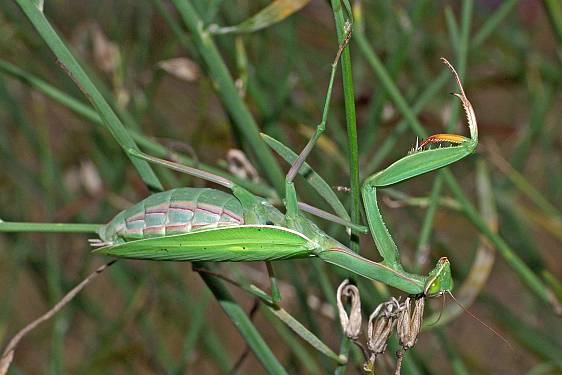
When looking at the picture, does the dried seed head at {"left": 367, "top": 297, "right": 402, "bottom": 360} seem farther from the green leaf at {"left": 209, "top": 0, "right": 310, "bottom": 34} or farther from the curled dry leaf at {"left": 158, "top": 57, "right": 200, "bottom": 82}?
the curled dry leaf at {"left": 158, "top": 57, "right": 200, "bottom": 82}

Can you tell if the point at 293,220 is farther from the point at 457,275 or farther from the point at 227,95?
the point at 457,275

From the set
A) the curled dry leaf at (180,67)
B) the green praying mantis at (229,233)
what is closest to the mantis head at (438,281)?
the green praying mantis at (229,233)

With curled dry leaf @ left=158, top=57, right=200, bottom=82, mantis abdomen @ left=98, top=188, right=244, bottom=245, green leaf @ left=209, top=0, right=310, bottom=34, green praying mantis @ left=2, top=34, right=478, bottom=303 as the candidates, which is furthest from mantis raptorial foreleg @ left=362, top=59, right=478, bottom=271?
curled dry leaf @ left=158, top=57, right=200, bottom=82

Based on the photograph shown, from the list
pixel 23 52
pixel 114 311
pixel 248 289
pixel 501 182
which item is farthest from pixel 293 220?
pixel 114 311

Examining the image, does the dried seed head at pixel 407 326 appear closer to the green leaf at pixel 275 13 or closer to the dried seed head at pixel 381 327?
the dried seed head at pixel 381 327

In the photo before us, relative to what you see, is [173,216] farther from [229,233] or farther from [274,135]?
[274,135]
